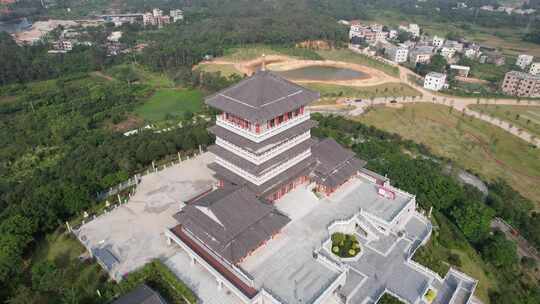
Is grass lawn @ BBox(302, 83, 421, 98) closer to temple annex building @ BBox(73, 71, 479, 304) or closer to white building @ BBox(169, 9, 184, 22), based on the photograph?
temple annex building @ BBox(73, 71, 479, 304)

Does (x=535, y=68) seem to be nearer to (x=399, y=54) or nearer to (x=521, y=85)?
(x=521, y=85)

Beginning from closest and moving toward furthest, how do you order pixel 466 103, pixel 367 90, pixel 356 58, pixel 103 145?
pixel 103 145, pixel 466 103, pixel 367 90, pixel 356 58

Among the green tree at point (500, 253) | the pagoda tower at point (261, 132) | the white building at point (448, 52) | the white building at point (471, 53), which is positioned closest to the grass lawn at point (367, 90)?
the white building at point (448, 52)

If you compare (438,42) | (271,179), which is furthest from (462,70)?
(271,179)

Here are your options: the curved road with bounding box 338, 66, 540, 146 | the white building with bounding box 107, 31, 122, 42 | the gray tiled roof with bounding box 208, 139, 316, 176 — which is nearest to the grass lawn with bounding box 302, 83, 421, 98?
the curved road with bounding box 338, 66, 540, 146

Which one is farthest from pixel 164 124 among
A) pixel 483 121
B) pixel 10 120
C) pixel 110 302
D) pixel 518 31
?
pixel 518 31

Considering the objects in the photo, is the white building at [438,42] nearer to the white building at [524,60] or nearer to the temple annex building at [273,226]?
the white building at [524,60]

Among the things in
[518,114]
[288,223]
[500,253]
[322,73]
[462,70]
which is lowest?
[518,114]
